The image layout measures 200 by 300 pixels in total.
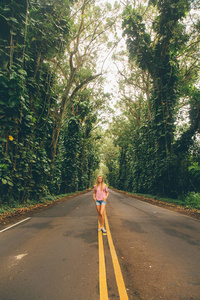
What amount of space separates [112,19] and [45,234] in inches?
683

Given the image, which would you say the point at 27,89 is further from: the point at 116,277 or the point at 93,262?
the point at 116,277

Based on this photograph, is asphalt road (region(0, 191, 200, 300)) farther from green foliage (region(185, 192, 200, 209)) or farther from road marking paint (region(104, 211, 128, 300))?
green foliage (region(185, 192, 200, 209))

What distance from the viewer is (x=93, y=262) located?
143 inches

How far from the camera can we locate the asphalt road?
2.73 metres

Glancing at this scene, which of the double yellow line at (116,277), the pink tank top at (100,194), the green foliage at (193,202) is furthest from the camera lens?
the green foliage at (193,202)

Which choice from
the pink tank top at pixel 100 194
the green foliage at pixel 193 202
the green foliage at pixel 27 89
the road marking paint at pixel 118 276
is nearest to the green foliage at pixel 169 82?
the green foliage at pixel 193 202

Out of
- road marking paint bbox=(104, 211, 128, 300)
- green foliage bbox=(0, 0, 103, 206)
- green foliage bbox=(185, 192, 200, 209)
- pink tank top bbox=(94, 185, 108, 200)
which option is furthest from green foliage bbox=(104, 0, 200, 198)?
road marking paint bbox=(104, 211, 128, 300)

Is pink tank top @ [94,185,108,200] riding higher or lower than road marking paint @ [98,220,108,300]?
higher

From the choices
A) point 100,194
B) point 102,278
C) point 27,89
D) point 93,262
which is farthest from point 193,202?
point 27,89

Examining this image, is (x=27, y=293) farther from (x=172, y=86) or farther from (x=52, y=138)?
(x=172, y=86)

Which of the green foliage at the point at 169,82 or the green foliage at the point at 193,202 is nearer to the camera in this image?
the green foliage at the point at 193,202

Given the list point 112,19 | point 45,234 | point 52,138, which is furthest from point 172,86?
point 45,234

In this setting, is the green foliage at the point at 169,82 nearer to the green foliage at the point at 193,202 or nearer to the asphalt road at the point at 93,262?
the green foliage at the point at 193,202

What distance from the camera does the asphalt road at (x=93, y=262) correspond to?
2727 millimetres
